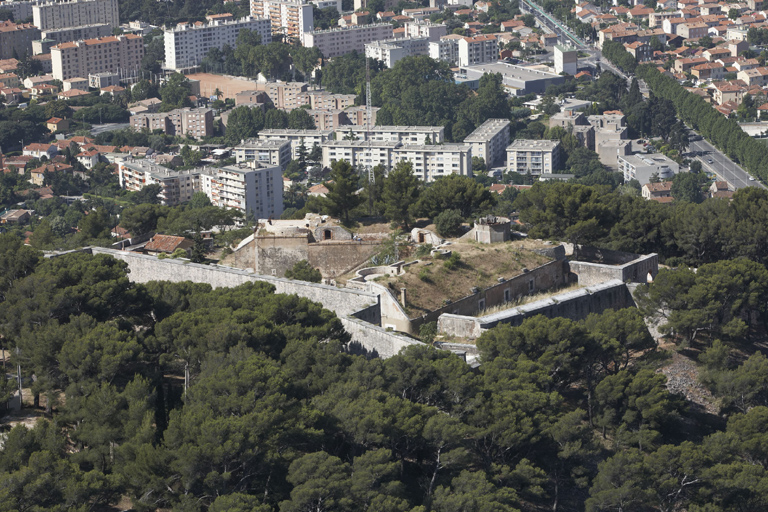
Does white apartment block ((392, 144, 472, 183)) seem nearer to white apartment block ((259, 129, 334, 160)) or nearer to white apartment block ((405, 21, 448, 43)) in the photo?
white apartment block ((259, 129, 334, 160))

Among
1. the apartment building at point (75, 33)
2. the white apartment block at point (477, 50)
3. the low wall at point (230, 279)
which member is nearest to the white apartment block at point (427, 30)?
the white apartment block at point (477, 50)

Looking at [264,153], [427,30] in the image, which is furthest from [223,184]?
[427,30]

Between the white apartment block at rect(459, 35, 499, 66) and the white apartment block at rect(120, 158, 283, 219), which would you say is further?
the white apartment block at rect(459, 35, 499, 66)

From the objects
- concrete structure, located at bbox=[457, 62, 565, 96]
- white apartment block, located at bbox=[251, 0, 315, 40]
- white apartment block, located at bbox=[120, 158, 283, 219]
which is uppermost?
white apartment block, located at bbox=[251, 0, 315, 40]

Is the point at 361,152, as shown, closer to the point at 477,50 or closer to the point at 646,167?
the point at 646,167

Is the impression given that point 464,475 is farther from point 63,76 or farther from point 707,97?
point 63,76

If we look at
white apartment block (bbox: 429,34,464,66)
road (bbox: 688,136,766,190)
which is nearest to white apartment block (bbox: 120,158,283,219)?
road (bbox: 688,136,766,190)
